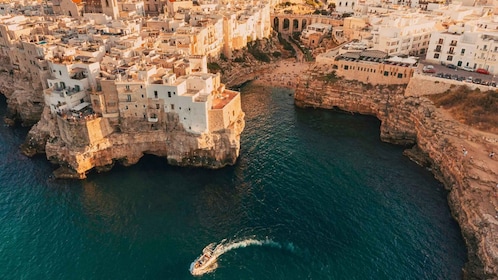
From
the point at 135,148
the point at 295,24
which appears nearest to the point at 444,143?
the point at 135,148

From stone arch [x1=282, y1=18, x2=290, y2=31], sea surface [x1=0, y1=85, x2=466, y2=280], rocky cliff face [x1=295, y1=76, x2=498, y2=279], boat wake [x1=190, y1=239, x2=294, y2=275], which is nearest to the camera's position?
rocky cliff face [x1=295, y1=76, x2=498, y2=279]

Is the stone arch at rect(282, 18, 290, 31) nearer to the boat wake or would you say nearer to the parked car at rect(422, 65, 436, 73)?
the parked car at rect(422, 65, 436, 73)

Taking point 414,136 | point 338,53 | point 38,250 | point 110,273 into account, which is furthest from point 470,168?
point 38,250

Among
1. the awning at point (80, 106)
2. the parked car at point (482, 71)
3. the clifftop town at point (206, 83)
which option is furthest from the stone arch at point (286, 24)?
the awning at point (80, 106)

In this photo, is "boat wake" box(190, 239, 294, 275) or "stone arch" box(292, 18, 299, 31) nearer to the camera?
"boat wake" box(190, 239, 294, 275)

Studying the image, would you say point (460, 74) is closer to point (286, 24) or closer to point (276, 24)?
point (286, 24)

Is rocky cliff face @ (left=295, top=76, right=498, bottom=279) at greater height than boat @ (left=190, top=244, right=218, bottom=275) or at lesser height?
greater

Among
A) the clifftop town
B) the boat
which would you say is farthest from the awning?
the boat
